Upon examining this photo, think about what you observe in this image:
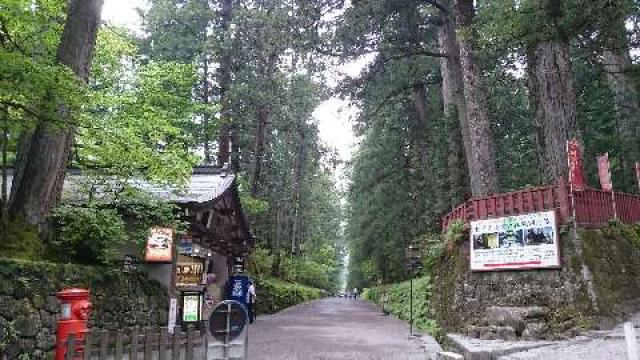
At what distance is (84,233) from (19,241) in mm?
1480

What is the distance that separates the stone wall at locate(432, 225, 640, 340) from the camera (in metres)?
10.4

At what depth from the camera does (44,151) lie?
9141 mm

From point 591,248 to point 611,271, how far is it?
77 centimetres

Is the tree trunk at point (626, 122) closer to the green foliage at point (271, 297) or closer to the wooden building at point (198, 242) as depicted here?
the wooden building at point (198, 242)

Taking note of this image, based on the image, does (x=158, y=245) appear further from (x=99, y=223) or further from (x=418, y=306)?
(x=418, y=306)

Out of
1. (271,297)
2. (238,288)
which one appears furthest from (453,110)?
(271,297)

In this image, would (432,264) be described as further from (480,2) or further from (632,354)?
(480,2)

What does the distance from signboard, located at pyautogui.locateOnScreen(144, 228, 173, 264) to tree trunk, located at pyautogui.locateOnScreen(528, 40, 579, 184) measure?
9646 mm

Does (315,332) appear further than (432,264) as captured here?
No

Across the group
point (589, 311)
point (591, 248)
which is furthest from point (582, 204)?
point (589, 311)

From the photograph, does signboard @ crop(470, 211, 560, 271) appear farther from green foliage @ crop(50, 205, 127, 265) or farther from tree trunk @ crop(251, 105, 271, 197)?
tree trunk @ crop(251, 105, 271, 197)

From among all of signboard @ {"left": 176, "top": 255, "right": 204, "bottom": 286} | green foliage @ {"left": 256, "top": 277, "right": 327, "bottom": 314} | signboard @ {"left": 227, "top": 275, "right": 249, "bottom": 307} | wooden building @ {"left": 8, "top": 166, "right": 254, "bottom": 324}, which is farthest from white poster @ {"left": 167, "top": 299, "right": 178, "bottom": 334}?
green foliage @ {"left": 256, "top": 277, "right": 327, "bottom": 314}

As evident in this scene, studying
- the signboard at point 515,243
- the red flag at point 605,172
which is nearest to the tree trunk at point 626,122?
the red flag at point 605,172

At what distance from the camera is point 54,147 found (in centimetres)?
925
